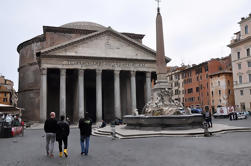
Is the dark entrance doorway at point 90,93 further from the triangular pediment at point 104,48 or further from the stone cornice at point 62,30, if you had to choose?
the stone cornice at point 62,30

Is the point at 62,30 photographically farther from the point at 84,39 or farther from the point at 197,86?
the point at 197,86

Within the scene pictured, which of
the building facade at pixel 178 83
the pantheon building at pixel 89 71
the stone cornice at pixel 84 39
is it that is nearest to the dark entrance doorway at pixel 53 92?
the pantheon building at pixel 89 71

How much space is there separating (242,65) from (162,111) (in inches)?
1188

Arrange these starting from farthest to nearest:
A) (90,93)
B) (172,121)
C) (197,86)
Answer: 1. (197,86)
2. (90,93)
3. (172,121)

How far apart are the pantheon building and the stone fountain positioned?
14439 mm

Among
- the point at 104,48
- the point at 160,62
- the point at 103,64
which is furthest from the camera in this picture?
the point at 104,48

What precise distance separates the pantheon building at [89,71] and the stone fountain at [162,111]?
1444cm

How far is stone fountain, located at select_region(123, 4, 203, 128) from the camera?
12429 mm

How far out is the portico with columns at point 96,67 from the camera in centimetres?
2709

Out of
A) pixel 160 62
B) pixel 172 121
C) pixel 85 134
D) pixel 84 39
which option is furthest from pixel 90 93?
pixel 85 134

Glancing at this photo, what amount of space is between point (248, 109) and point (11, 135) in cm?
3379

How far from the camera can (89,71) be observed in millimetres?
31328

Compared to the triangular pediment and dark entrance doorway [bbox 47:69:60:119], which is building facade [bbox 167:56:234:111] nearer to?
the triangular pediment

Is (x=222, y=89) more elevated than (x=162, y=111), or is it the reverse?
(x=222, y=89)
